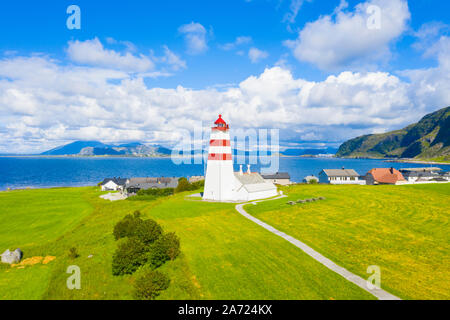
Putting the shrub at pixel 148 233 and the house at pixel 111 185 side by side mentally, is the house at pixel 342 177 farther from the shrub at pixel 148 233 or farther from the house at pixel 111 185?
the shrub at pixel 148 233

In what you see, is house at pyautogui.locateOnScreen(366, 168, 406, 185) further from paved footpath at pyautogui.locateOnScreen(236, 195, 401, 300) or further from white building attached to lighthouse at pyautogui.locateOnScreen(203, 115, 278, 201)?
paved footpath at pyautogui.locateOnScreen(236, 195, 401, 300)

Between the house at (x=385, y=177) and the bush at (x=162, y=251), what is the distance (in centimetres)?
8747

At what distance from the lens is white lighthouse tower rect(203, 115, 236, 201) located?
42562mm

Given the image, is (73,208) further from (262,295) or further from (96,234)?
(262,295)

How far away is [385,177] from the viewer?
3317 inches

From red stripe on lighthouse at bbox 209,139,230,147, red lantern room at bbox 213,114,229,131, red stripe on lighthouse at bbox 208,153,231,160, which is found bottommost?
red stripe on lighthouse at bbox 208,153,231,160

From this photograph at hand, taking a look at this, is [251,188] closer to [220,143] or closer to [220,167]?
[220,167]

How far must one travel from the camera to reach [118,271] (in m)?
17.5

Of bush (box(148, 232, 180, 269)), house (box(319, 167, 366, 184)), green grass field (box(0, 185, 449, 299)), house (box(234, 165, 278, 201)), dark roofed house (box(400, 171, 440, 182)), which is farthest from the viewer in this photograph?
house (box(319, 167, 366, 184))

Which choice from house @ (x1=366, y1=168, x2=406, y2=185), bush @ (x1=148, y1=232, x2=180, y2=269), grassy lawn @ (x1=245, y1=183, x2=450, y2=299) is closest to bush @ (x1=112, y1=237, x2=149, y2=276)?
bush @ (x1=148, y1=232, x2=180, y2=269)

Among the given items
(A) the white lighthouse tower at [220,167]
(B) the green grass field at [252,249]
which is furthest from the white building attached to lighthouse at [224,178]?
(B) the green grass field at [252,249]

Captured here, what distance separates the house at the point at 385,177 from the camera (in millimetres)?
80844

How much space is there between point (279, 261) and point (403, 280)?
8.85 metres
